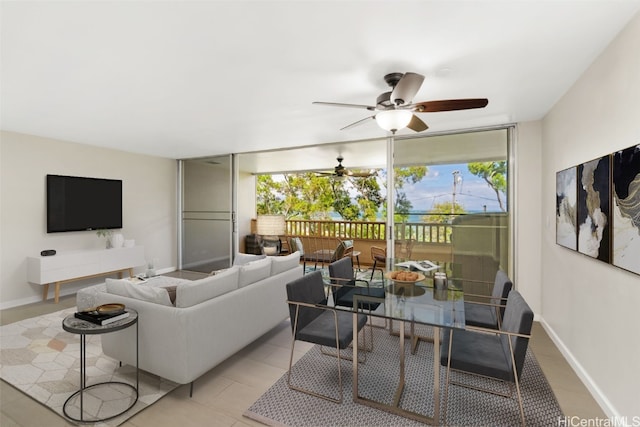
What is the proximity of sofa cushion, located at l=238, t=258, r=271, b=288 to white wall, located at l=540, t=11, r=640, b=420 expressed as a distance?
2674 millimetres

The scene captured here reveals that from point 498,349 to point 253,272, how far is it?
6.69 feet

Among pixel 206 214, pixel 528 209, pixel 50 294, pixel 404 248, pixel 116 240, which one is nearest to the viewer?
pixel 528 209

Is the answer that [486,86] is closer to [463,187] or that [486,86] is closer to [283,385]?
[463,187]

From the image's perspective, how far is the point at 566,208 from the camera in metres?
2.70

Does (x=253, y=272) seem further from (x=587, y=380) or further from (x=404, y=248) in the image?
(x=587, y=380)

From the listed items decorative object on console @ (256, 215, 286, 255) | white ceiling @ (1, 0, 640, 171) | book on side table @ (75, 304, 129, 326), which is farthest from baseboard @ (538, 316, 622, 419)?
decorative object on console @ (256, 215, 286, 255)

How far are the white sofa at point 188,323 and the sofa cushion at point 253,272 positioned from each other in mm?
12

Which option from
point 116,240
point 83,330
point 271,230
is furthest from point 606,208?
point 271,230

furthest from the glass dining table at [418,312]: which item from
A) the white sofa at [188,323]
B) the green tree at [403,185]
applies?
the green tree at [403,185]

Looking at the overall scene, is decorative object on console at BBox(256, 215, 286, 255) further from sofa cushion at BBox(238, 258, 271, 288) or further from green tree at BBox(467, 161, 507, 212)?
green tree at BBox(467, 161, 507, 212)

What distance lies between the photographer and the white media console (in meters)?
4.11

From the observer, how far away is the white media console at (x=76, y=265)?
411 cm

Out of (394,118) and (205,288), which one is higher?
(394,118)

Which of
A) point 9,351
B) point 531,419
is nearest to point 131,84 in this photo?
point 9,351
